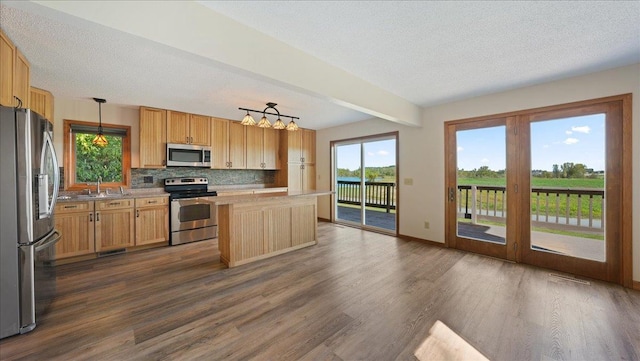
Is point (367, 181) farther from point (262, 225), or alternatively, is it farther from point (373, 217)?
point (262, 225)

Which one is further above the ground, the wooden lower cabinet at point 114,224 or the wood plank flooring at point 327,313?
the wooden lower cabinet at point 114,224

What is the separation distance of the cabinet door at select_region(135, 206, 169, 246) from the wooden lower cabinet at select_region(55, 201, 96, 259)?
552 mm

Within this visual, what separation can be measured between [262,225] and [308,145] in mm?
3311

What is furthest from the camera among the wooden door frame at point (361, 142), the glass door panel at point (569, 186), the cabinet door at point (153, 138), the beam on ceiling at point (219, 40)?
the wooden door frame at point (361, 142)

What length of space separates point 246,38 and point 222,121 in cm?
337

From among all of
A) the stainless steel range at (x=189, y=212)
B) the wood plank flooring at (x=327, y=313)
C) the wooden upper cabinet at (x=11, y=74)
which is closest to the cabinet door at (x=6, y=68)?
the wooden upper cabinet at (x=11, y=74)

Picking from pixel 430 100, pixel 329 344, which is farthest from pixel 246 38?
pixel 430 100

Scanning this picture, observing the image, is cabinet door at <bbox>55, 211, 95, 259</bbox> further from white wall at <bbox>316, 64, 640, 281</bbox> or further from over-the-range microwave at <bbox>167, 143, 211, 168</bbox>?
white wall at <bbox>316, 64, 640, 281</bbox>

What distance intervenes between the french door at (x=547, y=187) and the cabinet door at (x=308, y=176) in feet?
11.2

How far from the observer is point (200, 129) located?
15.5 ft

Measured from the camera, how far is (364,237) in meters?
4.67

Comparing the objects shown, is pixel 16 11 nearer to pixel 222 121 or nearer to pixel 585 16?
pixel 222 121

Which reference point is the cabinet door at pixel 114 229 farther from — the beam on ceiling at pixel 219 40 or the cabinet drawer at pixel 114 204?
the beam on ceiling at pixel 219 40

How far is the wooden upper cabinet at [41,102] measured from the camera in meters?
3.13
